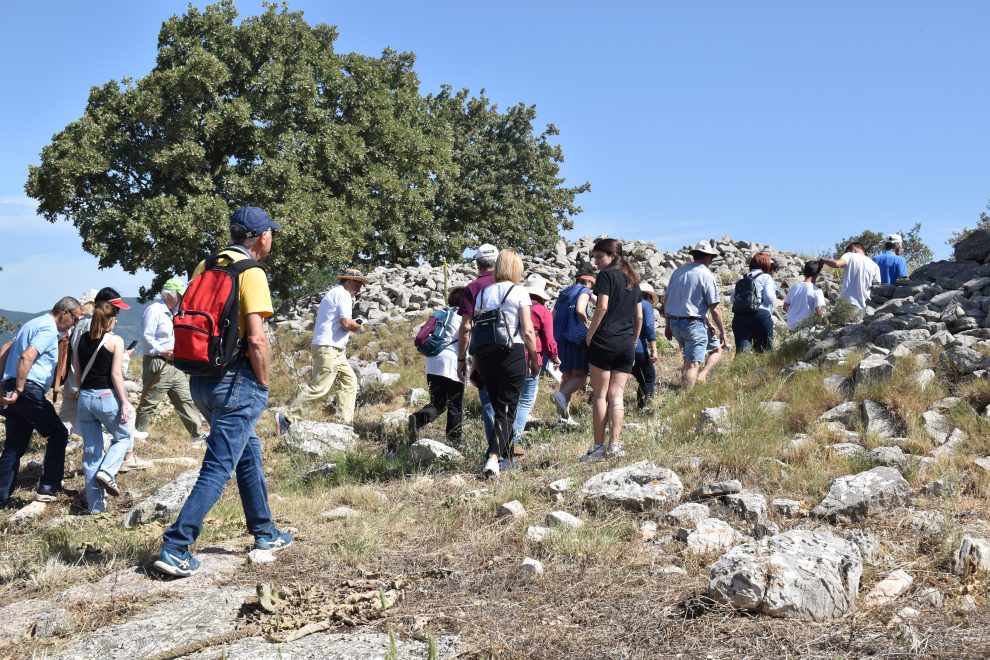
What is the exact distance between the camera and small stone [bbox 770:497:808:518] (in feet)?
16.6

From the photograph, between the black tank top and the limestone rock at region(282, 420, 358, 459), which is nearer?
the black tank top

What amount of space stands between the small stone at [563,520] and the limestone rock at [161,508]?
2.47m

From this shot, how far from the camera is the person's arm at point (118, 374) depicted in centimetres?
640

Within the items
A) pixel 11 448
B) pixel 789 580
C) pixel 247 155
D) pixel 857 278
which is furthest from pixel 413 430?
pixel 247 155

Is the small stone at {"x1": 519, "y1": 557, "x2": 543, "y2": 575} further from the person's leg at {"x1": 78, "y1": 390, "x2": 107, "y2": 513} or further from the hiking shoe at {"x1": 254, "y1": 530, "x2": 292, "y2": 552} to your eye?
the person's leg at {"x1": 78, "y1": 390, "x2": 107, "y2": 513}

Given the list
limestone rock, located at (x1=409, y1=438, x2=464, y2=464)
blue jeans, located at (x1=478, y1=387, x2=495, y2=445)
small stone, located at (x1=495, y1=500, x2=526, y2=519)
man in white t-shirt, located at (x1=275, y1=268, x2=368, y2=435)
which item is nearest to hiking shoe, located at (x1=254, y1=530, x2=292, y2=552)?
small stone, located at (x1=495, y1=500, x2=526, y2=519)

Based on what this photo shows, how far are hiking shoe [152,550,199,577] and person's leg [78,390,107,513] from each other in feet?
8.10

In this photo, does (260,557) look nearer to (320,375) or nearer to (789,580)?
(789,580)

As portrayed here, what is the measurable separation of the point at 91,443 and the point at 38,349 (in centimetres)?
106

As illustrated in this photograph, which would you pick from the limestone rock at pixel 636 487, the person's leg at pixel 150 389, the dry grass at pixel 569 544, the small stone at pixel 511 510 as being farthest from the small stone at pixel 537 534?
the person's leg at pixel 150 389

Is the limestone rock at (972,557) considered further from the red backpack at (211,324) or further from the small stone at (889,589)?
the red backpack at (211,324)

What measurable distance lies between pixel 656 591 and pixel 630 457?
2372 millimetres

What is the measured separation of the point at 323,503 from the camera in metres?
5.94

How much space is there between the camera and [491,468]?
629 cm
